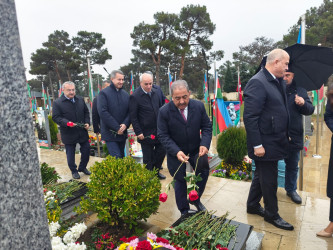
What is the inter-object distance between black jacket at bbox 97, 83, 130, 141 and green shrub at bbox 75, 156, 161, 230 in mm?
1744

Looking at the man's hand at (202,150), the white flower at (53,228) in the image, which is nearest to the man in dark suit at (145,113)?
the man's hand at (202,150)

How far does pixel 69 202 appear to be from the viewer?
10.1ft

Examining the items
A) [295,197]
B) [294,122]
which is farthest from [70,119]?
[295,197]

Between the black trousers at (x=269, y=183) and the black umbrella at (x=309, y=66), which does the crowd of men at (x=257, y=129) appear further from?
the black umbrella at (x=309, y=66)

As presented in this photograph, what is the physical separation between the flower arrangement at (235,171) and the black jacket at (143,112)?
203cm

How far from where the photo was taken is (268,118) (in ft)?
8.18

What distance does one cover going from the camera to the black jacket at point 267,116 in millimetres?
2473

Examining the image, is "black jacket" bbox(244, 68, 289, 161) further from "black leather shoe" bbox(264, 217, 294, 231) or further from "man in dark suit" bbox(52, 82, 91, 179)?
"man in dark suit" bbox(52, 82, 91, 179)

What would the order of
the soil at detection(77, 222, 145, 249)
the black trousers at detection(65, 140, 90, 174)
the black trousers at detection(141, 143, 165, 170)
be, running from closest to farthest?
the soil at detection(77, 222, 145, 249)
the black trousers at detection(141, 143, 165, 170)
the black trousers at detection(65, 140, 90, 174)

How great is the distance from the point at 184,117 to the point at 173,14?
1041 inches

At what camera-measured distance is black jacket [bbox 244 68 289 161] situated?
8.11 feet

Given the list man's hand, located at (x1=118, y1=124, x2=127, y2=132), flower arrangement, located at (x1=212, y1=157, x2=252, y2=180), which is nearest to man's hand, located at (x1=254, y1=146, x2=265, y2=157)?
man's hand, located at (x1=118, y1=124, x2=127, y2=132)

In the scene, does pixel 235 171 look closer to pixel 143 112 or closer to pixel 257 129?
pixel 143 112

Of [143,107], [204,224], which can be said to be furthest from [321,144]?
[204,224]
